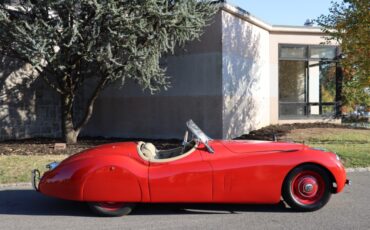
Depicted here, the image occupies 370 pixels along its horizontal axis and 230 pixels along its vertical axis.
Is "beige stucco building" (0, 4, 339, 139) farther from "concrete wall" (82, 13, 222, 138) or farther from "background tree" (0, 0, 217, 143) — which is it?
"background tree" (0, 0, 217, 143)

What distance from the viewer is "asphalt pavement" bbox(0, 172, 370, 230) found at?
5754mm

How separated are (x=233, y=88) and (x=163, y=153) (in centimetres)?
902

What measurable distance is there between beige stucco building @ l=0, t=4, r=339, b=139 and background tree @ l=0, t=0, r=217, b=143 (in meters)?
2.54

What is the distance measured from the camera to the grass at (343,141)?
1094 centimetres

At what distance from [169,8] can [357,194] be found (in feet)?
23.0

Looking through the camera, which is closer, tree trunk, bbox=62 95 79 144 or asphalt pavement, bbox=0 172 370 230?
asphalt pavement, bbox=0 172 370 230

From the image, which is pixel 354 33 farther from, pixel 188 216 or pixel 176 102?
pixel 188 216

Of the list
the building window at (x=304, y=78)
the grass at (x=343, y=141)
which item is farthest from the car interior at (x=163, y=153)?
the building window at (x=304, y=78)

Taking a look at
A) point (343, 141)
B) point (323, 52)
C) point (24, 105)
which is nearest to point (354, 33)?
point (343, 141)

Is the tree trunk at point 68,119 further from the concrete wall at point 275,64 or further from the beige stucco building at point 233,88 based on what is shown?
the concrete wall at point 275,64

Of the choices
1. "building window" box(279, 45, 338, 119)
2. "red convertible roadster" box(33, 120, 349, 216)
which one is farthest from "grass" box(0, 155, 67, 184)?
"building window" box(279, 45, 338, 119)

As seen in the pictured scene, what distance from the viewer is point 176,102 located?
16.2m

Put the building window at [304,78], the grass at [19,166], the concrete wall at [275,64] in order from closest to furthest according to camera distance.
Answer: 1. the grass at [19,166]
2. the concrete wall at [275,64]
3. the building window at [304,78]

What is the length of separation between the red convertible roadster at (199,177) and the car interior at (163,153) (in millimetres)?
14
